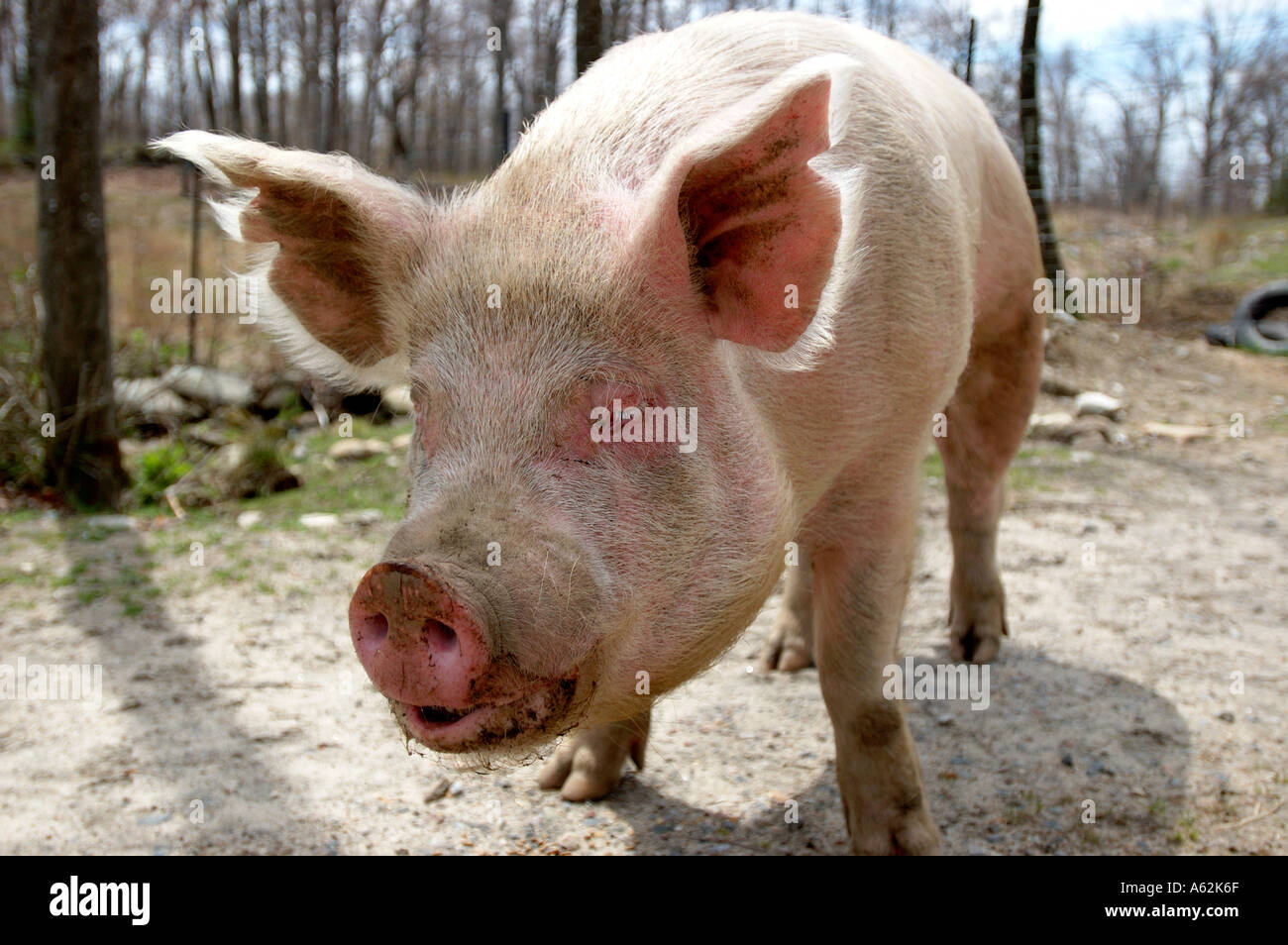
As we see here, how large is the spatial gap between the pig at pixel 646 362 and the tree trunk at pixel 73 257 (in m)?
5.09

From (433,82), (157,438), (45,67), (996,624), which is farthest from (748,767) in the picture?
(433,82)

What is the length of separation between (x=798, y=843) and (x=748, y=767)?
1.70 ft

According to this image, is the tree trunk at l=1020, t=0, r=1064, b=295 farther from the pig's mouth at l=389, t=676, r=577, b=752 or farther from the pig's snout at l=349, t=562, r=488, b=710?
the pig's snout at l=349, t=562, r=488, b=710

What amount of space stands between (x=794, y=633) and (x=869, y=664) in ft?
5.54

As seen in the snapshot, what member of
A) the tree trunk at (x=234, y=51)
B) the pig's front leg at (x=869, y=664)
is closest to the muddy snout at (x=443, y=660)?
the pig's front leg at (x=869, y=664)

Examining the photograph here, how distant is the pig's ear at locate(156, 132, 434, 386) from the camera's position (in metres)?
2.46

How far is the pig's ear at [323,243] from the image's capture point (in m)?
2.46

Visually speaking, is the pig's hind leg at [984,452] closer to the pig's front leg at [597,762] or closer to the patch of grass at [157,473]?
the pig's front leg at [597,762]

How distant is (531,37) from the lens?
33.8 metres

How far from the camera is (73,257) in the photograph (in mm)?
7152

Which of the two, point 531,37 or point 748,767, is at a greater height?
point 531,37

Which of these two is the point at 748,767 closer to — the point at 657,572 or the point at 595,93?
the point at 657,572
